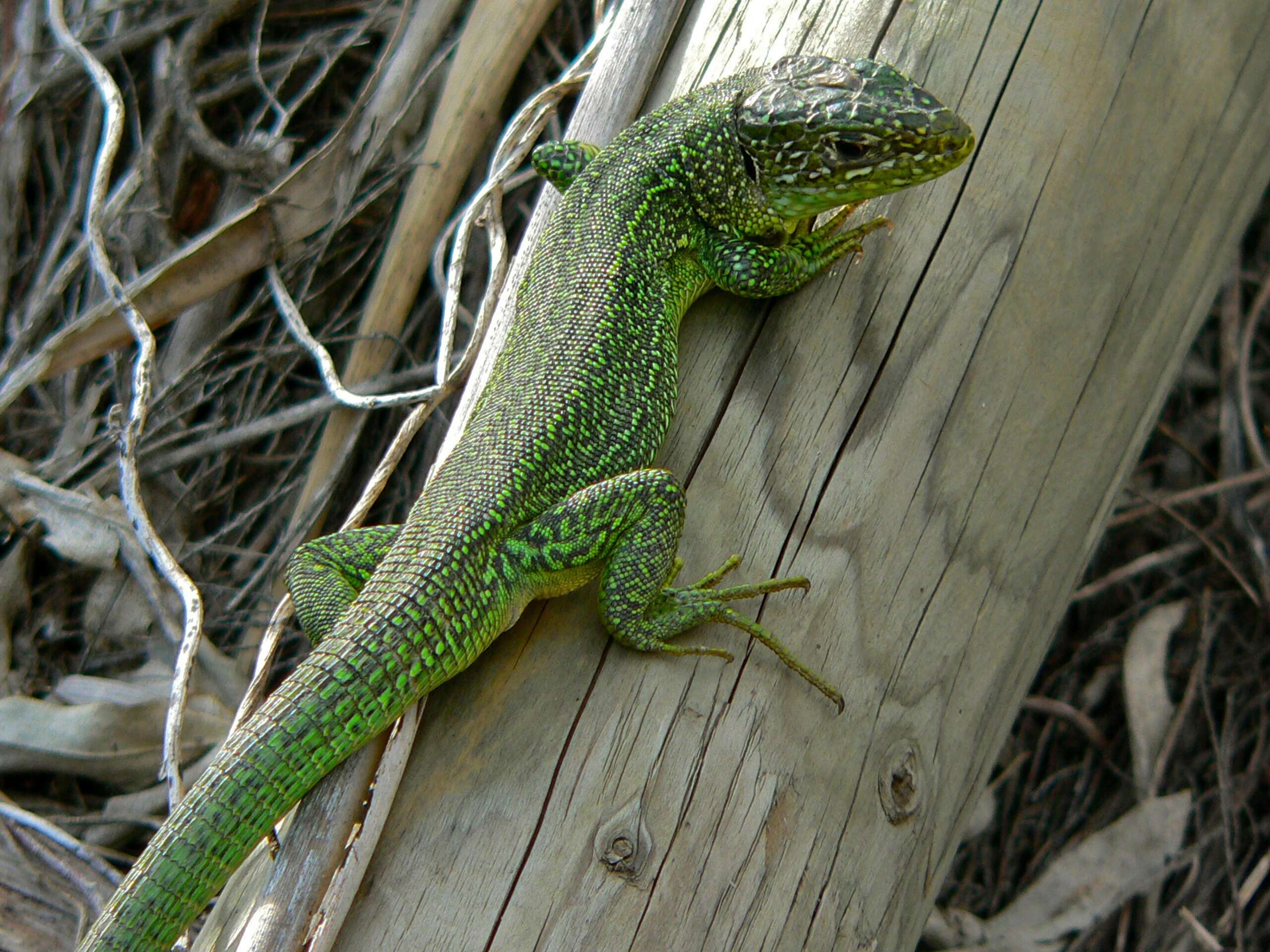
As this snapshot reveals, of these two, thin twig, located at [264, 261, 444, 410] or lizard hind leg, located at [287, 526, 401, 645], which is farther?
thin twig, located at [264, 261, 444, 410]

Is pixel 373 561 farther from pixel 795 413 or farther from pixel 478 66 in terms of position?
pixel 478 66

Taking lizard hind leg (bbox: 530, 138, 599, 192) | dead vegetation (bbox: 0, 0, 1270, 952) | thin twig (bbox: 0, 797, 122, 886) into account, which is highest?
lizard hind leg (bbox: 530, 138, 599, 192)

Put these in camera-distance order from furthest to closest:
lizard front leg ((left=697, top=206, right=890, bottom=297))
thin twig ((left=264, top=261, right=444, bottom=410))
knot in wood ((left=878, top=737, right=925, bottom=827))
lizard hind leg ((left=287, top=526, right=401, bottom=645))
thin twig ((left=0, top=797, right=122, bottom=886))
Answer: thin twig ((left=264, top=261, right=444, bottom=410)) < thin twig ((left=0, top=797, right=122, bottom=886)) < lizard front leg ((left=697, top=206, right=890, bottom=297)) < lizard hind leg ((left=287, top=526, right=401, bottom=645)) < knot in wood ((left=878, top=737, right=925, bottom=827))

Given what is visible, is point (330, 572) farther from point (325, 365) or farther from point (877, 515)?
point (877, 515)

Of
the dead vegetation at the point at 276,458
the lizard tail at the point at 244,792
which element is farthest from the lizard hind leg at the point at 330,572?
the dead vegetation at the point at 276,458

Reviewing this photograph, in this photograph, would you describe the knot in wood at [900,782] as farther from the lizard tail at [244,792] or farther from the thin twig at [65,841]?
the thin twig at [65,841]

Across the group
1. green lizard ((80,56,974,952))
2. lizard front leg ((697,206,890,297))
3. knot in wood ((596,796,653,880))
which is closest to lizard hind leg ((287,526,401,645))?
green lizard ((80,56,974,952))

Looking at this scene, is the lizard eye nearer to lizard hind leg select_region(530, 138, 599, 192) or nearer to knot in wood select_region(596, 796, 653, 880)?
lizard hind leg select_region(530, 138, 599, 192)
